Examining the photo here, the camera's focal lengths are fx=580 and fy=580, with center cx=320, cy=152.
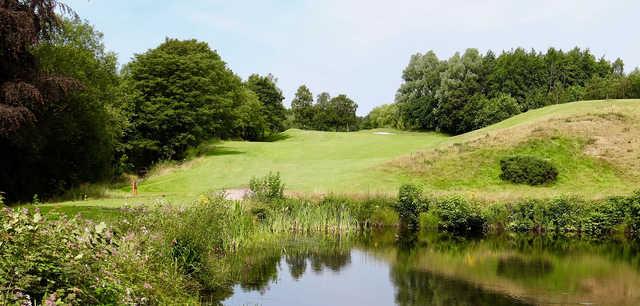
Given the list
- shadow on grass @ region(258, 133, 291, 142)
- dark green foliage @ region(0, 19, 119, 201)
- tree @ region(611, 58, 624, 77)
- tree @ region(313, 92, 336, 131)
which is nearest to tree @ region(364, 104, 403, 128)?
tree @ region(313, 92, 336, 131)

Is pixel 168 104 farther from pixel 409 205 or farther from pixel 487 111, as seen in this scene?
pixel 487 111

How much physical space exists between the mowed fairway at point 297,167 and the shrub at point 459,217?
12.7 feet

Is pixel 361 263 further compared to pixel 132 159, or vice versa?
pixel 132 159

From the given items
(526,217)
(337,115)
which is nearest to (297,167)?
(526,217)

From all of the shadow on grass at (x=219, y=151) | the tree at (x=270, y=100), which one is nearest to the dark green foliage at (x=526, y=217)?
the shadow on grass at (x=219, y=151)

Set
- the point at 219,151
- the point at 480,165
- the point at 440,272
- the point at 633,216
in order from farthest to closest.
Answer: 1. the point at 219,151
2. the point at 480,165
3. the point at 633,216
4. the point at 440,272

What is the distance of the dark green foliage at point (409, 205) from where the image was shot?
24594 millimetres

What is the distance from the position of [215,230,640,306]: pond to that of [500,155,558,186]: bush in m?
11.0

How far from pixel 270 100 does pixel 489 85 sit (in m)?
31.8

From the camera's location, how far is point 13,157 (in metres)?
24.1

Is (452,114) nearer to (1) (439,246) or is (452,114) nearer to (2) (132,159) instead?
(2) (132,159)

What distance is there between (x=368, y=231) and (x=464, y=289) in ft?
29.7

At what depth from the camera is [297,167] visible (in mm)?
42469

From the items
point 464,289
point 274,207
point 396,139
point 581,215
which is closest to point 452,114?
point 396,139
